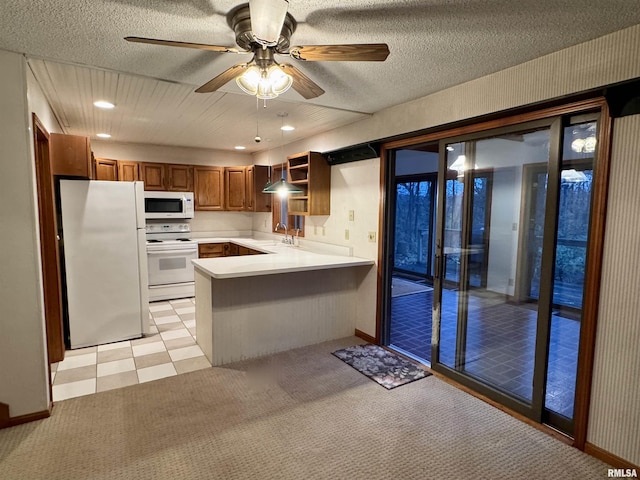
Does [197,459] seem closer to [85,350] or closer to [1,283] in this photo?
[1,283]

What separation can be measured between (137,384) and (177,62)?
2394 mm

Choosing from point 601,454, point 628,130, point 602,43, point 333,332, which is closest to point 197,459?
point 333,332

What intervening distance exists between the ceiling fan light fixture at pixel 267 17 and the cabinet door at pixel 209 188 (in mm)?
4730

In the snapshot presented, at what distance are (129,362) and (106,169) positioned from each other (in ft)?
10.4

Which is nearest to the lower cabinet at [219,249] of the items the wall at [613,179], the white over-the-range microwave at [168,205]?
the white over-the-range microwave at [168,205]

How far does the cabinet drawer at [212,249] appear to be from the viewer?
18.6ft

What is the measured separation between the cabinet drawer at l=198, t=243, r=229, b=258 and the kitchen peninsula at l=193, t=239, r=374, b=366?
217 centimetres

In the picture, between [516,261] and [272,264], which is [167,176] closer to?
[272,264]

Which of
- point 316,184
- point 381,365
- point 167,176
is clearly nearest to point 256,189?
point 167,176

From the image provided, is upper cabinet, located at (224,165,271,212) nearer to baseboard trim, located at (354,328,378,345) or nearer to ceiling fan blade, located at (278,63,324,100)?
baseboard trim, located at (354,328,378,345)

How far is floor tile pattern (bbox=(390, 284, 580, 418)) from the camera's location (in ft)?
8.23

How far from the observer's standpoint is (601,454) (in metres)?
2.01

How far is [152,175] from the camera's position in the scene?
18.0 feet

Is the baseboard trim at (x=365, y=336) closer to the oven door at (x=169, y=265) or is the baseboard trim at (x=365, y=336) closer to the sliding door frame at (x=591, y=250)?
the sliding door frame at (x=591, y=250)
